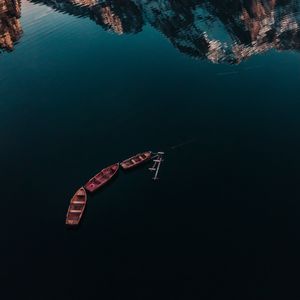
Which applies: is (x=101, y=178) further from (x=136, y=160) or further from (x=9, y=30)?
(x=9, y=30)

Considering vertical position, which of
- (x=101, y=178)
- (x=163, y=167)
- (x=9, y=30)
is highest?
(x=9, y=30)

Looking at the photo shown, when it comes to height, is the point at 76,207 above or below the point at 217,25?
below

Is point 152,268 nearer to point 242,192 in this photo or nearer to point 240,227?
point 240,227

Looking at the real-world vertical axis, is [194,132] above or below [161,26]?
below

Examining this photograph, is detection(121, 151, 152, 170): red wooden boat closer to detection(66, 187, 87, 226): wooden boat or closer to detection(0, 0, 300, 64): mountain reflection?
detection(66, 187, 87, 226): wooden boat

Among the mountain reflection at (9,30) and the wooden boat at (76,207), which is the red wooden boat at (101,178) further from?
the mountain reflection at (9,30)

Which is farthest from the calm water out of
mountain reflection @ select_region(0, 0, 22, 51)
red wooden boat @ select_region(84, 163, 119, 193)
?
mountain reflection @ select_region(0, 0, 22, 51)

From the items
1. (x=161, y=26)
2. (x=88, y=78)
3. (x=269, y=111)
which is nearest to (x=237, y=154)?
(x=269, y=111)

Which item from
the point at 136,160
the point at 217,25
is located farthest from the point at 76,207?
the point at 217,25
